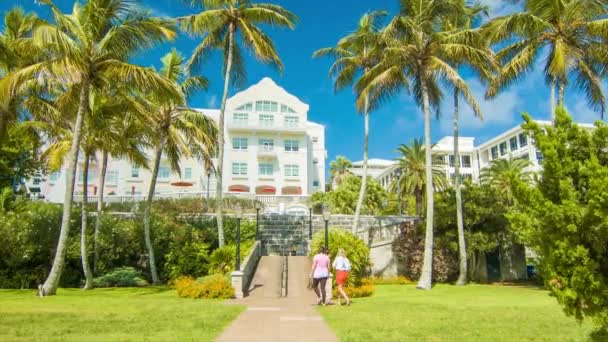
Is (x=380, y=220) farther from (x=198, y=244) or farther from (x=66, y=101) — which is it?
(x=66, y=101)

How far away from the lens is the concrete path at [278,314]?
26.4ft

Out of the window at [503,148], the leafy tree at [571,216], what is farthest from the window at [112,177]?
the window at [503,148]

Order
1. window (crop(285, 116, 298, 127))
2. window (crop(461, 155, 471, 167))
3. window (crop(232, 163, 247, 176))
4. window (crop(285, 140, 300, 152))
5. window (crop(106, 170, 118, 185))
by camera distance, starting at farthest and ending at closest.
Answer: window (crop(461, 155, 471, 167))
window (crop(285, 140, 300, 152))
window (crop(285, 116, 298, 127))
window (crop(232, 163, 247, 176))
window (crop(106, 170, 118, 185))

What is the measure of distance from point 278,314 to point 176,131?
1242 cm

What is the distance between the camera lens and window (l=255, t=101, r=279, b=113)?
51.5m

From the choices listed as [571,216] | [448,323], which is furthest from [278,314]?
[571,216]

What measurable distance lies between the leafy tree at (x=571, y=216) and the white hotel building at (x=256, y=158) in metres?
42.1

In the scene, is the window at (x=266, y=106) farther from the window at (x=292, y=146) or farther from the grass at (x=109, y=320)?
the grass at (x=109, y=320)

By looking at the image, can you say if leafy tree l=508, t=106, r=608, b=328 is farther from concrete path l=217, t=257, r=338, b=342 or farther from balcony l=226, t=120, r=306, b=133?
balcony l=226, t=120, r=306, b=133

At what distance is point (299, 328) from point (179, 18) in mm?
16018

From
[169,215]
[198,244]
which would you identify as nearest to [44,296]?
[198,244]

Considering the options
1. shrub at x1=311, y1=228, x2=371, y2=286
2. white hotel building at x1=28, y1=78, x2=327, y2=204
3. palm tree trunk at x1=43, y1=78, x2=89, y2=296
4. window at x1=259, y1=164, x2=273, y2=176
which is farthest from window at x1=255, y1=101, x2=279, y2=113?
palm tree trunk at x1=43, y1=78, x2=89, y2=296

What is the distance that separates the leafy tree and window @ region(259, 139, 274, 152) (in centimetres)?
4412

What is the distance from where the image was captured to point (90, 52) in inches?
595
